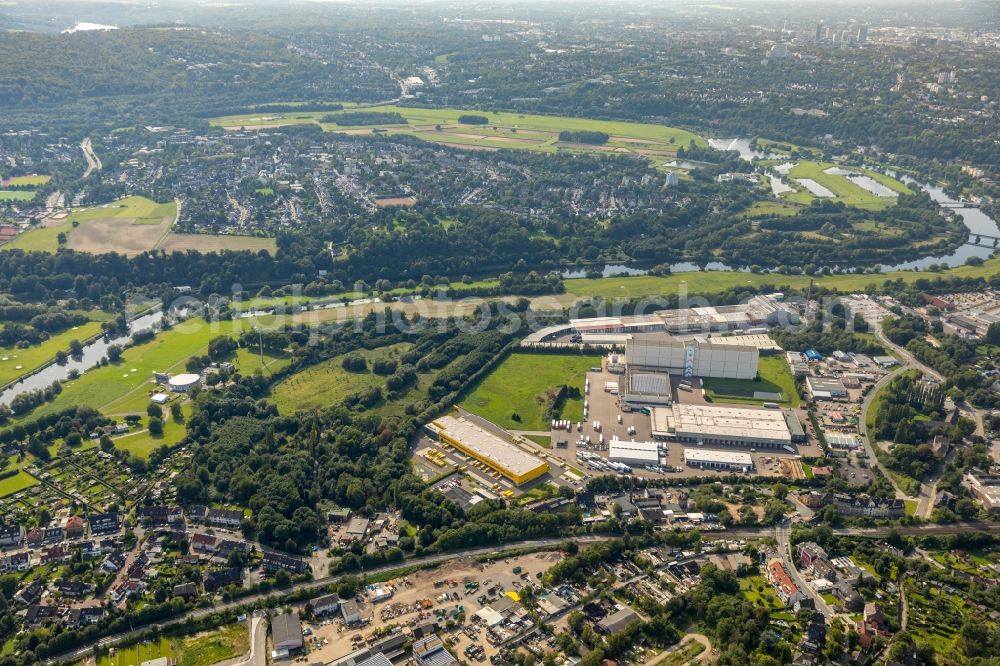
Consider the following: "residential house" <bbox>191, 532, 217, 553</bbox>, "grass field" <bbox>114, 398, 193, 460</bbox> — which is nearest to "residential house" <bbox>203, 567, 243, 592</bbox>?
"residential house" <bbox>191, 532, 217, 553</bbox>

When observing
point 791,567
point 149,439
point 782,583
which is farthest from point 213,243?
point 782,583

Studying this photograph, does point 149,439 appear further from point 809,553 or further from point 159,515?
point 809,553

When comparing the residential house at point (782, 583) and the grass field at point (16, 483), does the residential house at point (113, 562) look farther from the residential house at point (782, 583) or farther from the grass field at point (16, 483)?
the residential house at point (782, 583)

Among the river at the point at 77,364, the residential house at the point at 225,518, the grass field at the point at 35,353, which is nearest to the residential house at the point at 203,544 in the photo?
the residential house at the point at 225,518

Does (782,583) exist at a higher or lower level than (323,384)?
higher

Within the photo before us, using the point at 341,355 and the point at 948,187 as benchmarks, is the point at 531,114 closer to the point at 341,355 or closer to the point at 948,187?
the point at 948,187

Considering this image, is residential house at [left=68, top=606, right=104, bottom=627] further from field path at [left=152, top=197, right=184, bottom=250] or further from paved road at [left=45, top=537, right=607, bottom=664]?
field path at [left=152, top=197, right=184, bottom=250]

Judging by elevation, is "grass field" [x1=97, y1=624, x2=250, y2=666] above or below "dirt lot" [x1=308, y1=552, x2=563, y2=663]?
below
